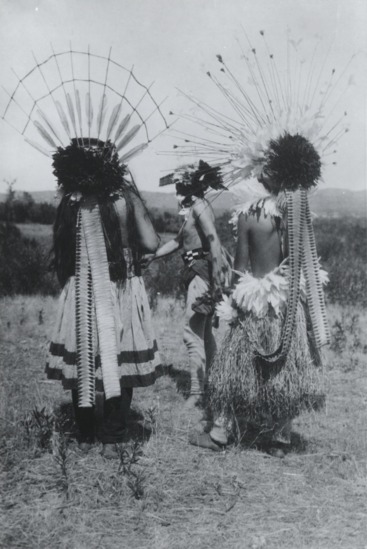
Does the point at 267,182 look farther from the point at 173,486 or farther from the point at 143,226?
the point at 173,486

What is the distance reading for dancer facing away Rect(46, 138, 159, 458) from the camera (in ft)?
11.5

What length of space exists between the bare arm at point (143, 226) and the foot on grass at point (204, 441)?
4.72 ft

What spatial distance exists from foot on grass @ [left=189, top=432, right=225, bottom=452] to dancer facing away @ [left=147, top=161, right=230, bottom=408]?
2.68ft

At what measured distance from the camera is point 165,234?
74.0 feet

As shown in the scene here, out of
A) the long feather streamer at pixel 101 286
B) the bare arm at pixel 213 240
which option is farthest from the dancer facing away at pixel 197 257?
the long feather streamer at pixel 101 286

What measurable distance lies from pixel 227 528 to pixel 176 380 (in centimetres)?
283

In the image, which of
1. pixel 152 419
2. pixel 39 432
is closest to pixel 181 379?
pixel 152 419

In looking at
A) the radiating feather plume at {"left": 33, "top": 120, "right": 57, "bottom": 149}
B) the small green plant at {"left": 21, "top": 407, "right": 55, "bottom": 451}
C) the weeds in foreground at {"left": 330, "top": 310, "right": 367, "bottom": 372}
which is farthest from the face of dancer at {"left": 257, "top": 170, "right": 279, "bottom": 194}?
the weeds in foreground at {"left": 330, "top": 310, "right": 367, "bottom": 372}

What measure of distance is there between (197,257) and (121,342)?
5.20 feet

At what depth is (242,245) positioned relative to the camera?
374 centimetres

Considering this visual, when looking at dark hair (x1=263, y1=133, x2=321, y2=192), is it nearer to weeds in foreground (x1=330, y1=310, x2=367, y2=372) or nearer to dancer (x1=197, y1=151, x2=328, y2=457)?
dancer (x1=197, y1=151, x2=328, y2=457)

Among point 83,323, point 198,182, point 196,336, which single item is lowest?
point 196,336

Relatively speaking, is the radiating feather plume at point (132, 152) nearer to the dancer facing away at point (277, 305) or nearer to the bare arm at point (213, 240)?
the dancer facing away at point (277, 305)

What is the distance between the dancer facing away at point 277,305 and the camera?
3.60m
